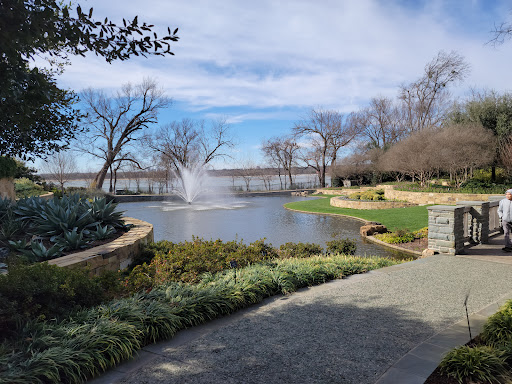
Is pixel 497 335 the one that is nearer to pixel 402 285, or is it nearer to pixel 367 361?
pixel 367 361

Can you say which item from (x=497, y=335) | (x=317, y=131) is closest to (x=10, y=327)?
(x=497, y=335)

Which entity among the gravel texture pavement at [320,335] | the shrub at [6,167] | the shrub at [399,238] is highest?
the shrub at [6,167]

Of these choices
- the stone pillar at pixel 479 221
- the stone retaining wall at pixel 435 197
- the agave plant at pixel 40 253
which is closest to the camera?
the agave plant at pixel 40 253

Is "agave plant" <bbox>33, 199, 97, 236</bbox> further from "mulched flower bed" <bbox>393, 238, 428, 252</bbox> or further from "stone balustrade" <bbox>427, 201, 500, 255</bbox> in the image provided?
"mulched flower bed" <bbox>393, 238, 428, 252</bbox>

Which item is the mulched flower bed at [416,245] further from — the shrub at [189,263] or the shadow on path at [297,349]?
the shadow on path at [297,349]

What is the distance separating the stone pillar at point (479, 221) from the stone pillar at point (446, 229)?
0.87m

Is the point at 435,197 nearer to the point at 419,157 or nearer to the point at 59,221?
the point at 419,157

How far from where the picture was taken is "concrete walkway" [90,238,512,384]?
105 inches

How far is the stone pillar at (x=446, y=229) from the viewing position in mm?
7109

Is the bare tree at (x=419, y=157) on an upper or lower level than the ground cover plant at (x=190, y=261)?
upper

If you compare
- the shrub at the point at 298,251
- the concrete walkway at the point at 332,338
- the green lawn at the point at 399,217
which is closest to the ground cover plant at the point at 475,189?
the green lawn at the point at 399,217

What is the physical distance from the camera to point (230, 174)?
42.8 metres

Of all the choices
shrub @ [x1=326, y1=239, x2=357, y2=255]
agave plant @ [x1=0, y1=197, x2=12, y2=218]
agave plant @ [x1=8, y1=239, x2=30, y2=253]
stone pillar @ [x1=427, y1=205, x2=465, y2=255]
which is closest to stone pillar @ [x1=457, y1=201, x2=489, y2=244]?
stone pillar @ [x1=427, y1=205, x2=465, y2=255]

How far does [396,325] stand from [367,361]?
0.91 metres
